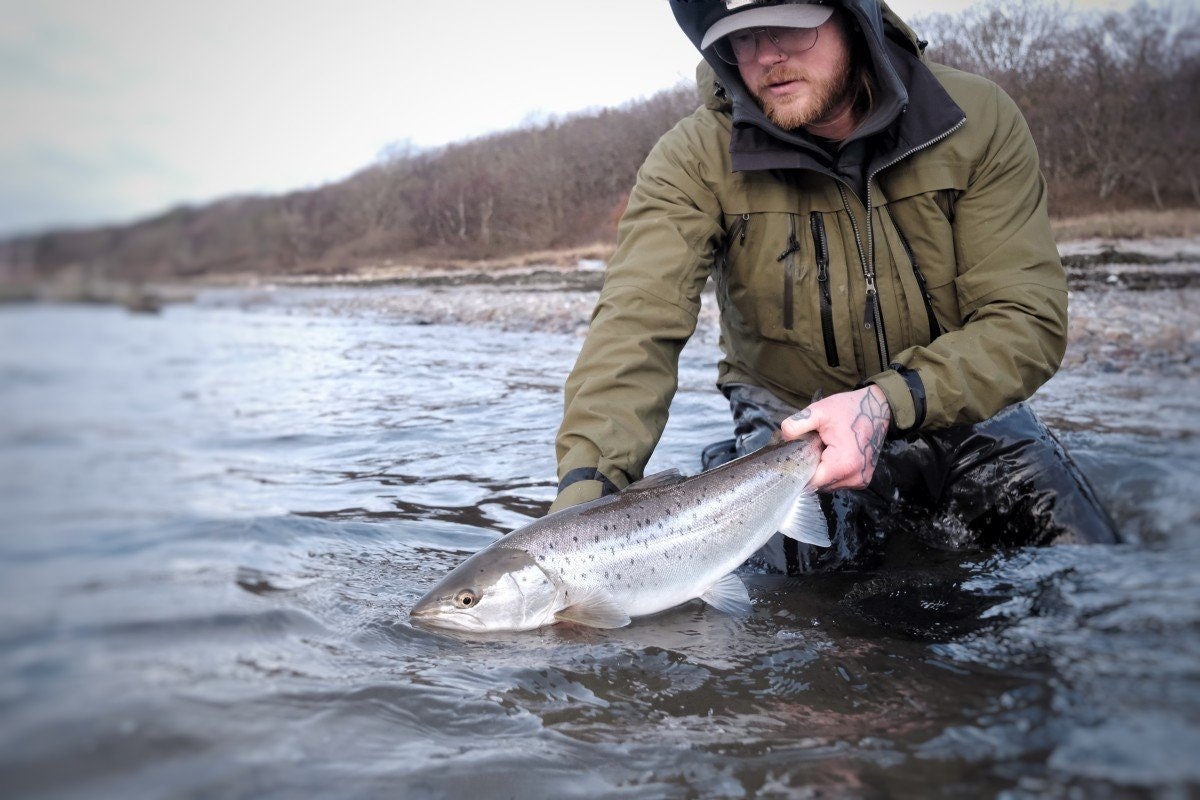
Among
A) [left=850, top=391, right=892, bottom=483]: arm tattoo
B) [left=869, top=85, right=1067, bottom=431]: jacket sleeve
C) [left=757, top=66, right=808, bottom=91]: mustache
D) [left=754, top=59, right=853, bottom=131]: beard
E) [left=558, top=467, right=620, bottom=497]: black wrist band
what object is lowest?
[left=558, top=467, right=620, bottom=497]: black wrist band

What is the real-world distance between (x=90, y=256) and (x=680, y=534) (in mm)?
2376

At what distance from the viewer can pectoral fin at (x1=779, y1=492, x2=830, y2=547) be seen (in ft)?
11.5

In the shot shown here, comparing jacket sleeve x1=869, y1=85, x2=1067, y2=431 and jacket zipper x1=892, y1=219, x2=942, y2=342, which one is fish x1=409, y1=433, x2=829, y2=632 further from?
jacket zipper x1=892, y1=219, x2=942, y2=342

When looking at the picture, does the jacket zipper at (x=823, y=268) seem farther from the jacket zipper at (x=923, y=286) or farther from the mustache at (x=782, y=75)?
the mustache at (x=782, y=75)

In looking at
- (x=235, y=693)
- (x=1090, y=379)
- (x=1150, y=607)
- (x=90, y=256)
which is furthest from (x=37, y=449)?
(x=1090, y=379)

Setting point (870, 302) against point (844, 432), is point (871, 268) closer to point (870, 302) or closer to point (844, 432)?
point (870, 302)

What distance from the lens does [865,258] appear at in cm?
406

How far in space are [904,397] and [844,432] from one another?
1.06ft

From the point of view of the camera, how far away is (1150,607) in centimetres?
275

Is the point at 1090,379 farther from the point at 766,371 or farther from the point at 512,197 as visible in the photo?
the point at 512,197

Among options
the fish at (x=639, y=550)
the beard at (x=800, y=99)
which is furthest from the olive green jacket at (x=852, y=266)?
the fish at (x=639, y=550)

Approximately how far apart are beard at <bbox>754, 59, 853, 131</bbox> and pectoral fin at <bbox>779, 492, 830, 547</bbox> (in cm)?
162

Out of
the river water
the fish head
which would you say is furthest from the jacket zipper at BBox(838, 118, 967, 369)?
the fish head

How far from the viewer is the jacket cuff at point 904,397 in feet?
11.6
